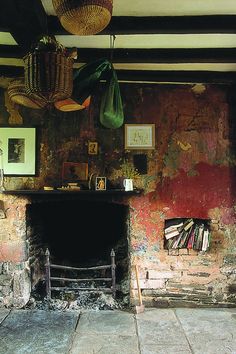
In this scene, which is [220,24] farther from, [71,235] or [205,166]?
[71,235]

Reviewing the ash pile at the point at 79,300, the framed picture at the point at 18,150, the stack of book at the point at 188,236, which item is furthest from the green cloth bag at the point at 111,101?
the ash pile at the point at 79,300

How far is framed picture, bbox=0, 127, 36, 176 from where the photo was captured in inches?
158

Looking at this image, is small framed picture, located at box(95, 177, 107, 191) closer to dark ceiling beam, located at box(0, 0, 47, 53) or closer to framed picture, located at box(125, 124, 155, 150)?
framed picture, located at box(125, 124, 155, 150)

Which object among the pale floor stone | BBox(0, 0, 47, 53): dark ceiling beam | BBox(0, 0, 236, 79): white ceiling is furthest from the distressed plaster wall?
BBox(0, 0, 47, 53): dark ceiling beam

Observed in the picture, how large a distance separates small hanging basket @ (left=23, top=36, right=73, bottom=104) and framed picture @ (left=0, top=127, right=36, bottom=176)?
1.63 meters

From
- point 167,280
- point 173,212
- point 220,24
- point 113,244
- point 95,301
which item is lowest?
point 95,301

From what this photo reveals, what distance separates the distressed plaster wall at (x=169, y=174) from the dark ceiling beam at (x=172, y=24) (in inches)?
55.7

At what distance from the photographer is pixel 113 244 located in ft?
15.1

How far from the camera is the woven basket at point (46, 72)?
2.37 m

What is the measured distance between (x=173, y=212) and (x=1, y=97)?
244cm

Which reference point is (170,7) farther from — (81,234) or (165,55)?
(81,234)

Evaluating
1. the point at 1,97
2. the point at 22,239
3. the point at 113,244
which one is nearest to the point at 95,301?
the point at 113,244

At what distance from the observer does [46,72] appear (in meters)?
2.38

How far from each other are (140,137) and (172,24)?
1581 mm
